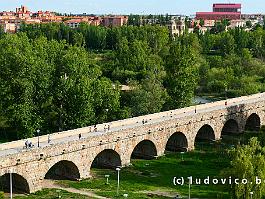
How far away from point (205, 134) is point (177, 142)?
15.8 feet

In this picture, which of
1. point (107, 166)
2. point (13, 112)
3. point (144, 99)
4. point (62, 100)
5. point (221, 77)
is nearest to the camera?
point (107, 166)

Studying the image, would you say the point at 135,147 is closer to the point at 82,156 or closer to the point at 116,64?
the point at 82,156

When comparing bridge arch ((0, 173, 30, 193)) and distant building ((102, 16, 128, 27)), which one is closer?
bridge arch ((0, 173, 30, 193))

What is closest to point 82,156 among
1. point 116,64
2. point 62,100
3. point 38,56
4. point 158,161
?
point 158,161

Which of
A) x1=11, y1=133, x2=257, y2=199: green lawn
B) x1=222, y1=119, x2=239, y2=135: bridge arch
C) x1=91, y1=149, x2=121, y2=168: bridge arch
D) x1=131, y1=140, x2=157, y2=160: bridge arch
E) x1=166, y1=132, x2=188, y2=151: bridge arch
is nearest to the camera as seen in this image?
x1=11, y1=133, x2=257, y2=199: green lawn

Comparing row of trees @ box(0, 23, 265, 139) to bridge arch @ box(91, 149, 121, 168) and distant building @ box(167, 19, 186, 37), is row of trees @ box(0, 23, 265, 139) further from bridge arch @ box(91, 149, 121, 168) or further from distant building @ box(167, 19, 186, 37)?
distant building @ box(167, 19, 186, 37)

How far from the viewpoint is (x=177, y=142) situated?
48688 mm

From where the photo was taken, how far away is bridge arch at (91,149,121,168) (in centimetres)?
4194

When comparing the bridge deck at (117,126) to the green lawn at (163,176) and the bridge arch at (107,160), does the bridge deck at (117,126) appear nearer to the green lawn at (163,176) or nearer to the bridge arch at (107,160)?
the bridge arch at (107,160)

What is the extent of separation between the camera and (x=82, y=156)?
38.7 m

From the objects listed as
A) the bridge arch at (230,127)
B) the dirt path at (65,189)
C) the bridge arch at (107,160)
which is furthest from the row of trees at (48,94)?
the bridge arch at (230,127)

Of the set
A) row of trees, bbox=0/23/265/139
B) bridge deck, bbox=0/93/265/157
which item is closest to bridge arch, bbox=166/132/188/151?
bridge deck, bbox=0/93/265/157

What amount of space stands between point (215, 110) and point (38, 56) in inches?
704

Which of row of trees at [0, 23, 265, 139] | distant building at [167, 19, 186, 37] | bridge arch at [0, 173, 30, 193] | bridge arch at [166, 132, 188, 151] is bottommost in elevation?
bridge arch at [0, 173, 30, 193]
